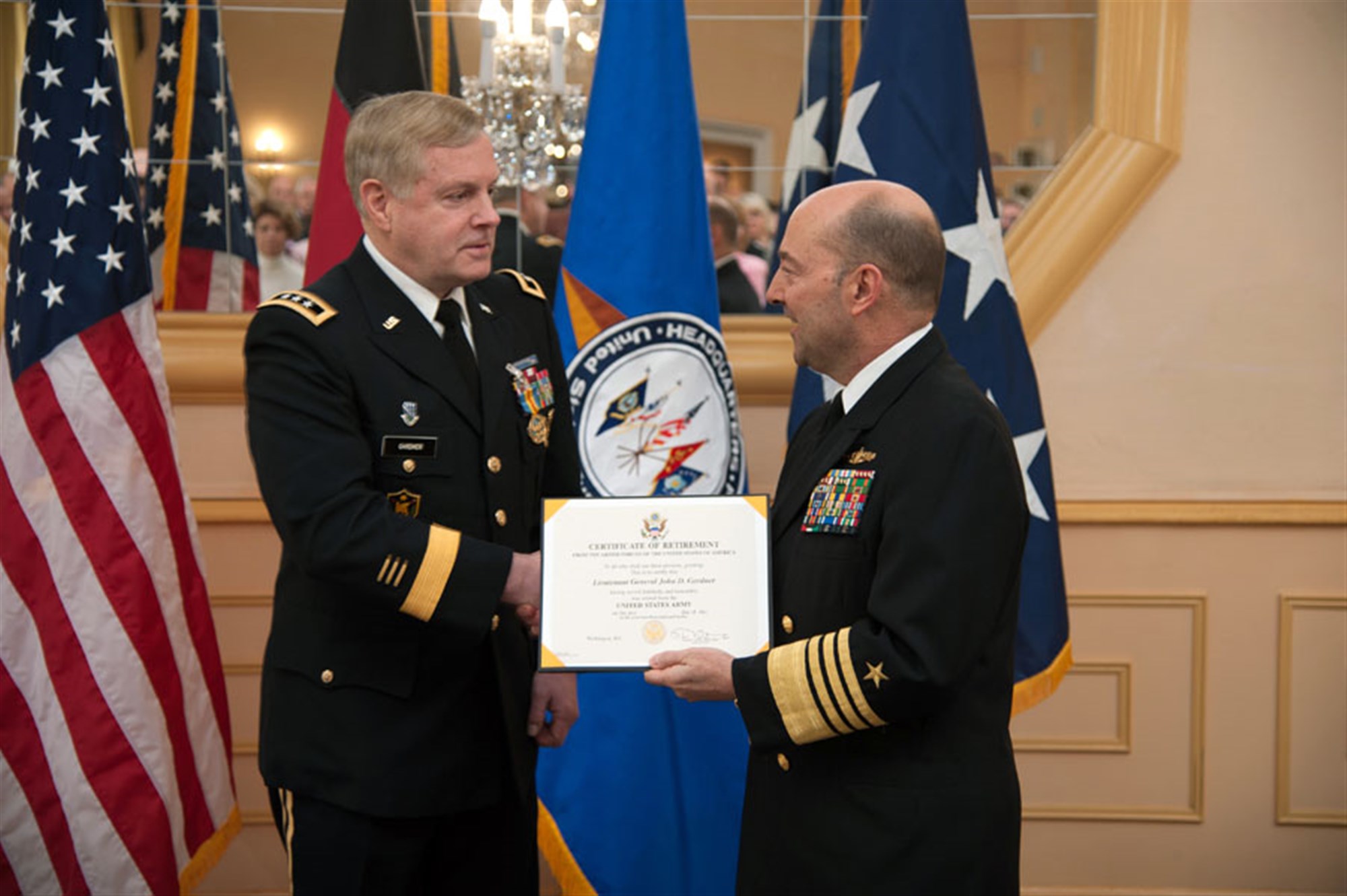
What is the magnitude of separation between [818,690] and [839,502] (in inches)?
9.2

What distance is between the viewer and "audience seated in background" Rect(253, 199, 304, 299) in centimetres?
334

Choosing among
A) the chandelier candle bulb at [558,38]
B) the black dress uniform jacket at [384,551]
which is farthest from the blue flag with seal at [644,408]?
the black dress uniform jacket at [384,551]

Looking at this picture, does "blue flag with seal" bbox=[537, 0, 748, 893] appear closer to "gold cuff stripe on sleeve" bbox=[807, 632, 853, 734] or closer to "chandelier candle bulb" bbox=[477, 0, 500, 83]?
"chandelier candle bulb" bbox=[477, 0, 500, 83]

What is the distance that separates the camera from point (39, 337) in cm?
258

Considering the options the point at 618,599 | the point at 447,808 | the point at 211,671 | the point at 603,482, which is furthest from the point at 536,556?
the point at 211,671

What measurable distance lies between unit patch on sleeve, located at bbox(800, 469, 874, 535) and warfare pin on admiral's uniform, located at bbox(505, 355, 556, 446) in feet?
1.66

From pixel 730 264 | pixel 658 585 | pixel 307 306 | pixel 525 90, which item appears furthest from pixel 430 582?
pixel 730 264

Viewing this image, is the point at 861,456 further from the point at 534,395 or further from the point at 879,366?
the point at 534,395

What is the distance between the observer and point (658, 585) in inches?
69.0

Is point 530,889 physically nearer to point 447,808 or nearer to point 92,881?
point 447,808

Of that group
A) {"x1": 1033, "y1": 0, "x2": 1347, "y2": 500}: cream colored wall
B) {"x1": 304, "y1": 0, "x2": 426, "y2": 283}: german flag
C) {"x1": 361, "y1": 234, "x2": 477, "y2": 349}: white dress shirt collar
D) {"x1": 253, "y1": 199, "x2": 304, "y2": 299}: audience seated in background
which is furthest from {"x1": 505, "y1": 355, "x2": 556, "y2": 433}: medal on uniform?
{"x1": 1033, "y1": 0, "x2": 1347, "y2": 500}: cream colored wall

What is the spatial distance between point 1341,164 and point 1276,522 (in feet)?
2.91

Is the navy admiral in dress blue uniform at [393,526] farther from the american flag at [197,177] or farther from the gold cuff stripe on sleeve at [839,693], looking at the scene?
the american flag at [197,177]

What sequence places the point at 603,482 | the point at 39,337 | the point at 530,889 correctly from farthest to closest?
the point at 603,482
the point at 39,337
the point at 530,889
